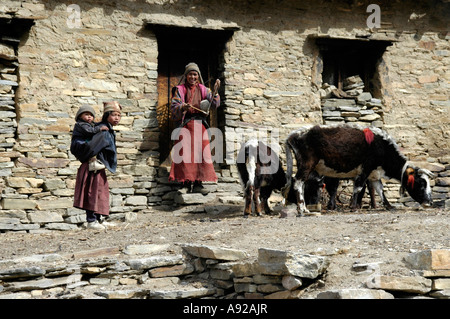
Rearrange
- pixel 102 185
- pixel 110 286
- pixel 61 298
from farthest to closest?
pixel 102 185
pixel 110 286
pixel 61 298

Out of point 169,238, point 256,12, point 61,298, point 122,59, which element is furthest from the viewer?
point 256,12

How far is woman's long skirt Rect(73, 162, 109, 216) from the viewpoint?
7.05 meters

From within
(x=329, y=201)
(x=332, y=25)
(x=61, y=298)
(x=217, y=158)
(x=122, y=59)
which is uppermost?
(x=332, y=25)

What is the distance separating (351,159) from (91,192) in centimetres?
365

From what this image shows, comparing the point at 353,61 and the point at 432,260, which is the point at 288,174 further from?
the point at 432,260

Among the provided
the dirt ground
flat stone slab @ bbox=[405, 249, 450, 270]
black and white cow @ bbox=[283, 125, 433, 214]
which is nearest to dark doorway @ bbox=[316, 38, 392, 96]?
black and white cow @ bbox=[283, 125, 433, 214]

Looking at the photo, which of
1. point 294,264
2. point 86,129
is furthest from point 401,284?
point 86,129

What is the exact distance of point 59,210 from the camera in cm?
852

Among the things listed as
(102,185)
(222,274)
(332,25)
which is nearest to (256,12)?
(332,25)

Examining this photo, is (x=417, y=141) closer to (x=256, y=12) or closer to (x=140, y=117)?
(x=256, y=12)

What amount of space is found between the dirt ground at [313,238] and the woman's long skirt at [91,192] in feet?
1.10

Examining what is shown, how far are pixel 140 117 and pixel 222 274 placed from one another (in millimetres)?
4428

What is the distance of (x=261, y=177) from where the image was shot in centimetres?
802

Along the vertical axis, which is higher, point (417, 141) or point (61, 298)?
point (417, 141)
